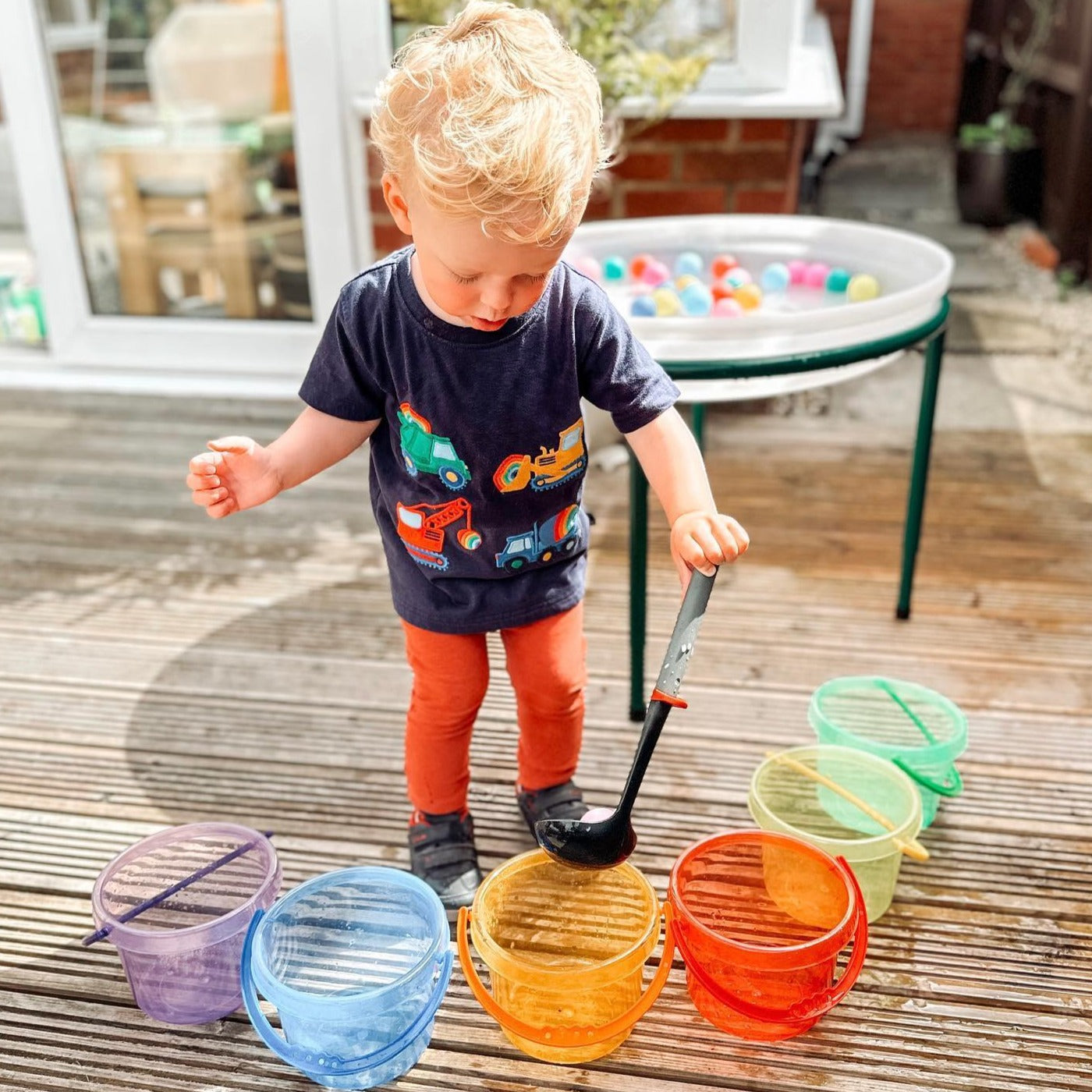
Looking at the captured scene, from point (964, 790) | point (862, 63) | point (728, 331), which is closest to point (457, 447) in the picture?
point (728, 331)

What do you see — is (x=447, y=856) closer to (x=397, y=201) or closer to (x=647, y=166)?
(x=397, y=201)

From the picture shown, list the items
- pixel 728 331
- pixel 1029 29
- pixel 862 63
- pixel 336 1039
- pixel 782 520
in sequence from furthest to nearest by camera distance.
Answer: pixel 862 63, pixel 1029 29, pixel 782 520, pixel 728 331, pixel 336 1039

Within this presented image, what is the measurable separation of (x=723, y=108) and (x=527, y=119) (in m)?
2.03

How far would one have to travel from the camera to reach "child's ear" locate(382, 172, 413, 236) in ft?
3.64

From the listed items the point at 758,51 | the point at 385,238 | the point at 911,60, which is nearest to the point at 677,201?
the point at 758,51

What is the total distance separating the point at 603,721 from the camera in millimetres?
1831

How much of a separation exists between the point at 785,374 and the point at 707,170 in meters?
1.60

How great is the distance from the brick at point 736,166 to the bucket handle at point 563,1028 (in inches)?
89.4

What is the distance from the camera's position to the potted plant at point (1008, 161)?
16.7 ft

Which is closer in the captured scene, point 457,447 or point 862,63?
point 457,447

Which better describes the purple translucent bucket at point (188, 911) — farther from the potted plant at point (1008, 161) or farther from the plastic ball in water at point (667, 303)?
the potted plant at point (1008, 161)

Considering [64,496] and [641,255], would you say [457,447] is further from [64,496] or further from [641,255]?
[64,496]

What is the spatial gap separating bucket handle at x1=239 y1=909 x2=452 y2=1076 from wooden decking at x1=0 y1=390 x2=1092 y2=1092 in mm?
57

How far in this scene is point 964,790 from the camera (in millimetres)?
1648
